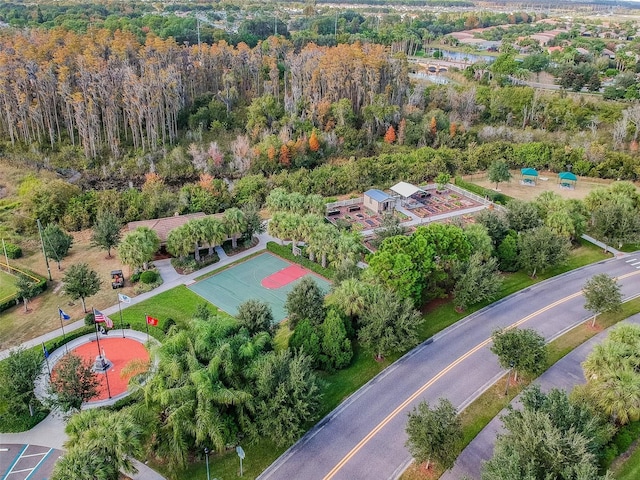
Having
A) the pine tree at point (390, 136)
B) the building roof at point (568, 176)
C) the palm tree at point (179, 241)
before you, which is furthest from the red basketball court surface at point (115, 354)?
the building roof at point (568, 176)

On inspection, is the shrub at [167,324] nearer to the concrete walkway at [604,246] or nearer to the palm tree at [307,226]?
the palm tree at [307,226]

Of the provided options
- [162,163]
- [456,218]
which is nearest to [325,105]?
[162,163]

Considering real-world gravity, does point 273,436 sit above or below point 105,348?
above

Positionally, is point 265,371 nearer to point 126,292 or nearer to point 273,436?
point 273,436

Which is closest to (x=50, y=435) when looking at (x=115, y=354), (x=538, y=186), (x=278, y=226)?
(x=115, y=354)

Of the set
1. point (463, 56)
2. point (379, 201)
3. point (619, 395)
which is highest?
point (463, 56)

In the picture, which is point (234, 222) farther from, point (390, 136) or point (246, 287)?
point (390, 136)
